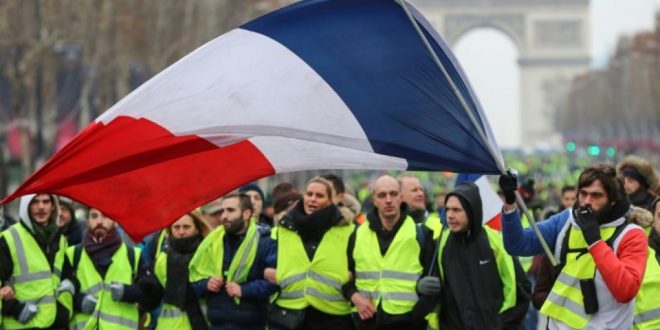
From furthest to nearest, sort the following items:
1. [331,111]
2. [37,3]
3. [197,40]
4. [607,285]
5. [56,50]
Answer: [197,40] → [56,50] → [37,3] → [331,111] → [607,285]

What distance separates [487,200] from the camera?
36.1 feet

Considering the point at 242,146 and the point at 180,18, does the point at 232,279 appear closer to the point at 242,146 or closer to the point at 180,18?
the point at 242,146

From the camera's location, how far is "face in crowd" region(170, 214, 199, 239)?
1108cm

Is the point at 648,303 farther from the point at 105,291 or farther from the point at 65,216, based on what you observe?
the point at 65,216

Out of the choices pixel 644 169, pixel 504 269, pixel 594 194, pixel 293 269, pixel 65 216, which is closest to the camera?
pixel 594 194

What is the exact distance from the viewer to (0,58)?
4541cm

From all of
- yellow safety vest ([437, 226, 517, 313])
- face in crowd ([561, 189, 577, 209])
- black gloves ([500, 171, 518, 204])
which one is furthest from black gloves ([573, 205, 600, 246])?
face in crowd ([561, 189, 577, 209])

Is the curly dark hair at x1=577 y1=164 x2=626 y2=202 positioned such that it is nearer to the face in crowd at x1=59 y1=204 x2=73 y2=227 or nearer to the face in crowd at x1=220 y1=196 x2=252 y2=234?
the face in crowd at x1=220 y1=196 x2=252 y2=234

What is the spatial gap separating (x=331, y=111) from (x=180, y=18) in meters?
47.7

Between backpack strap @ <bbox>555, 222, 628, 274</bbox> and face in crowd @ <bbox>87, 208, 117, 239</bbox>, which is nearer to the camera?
backpack strap @ <bbox>555, 222, 628, 274</bbox>

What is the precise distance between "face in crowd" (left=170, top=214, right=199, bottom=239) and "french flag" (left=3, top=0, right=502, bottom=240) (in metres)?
2.66

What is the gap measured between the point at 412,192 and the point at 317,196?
1.34 metres

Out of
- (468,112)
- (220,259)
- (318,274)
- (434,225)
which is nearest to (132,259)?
(220,259)

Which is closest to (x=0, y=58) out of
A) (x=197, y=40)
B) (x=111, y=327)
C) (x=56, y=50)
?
(x=56, y=50)
